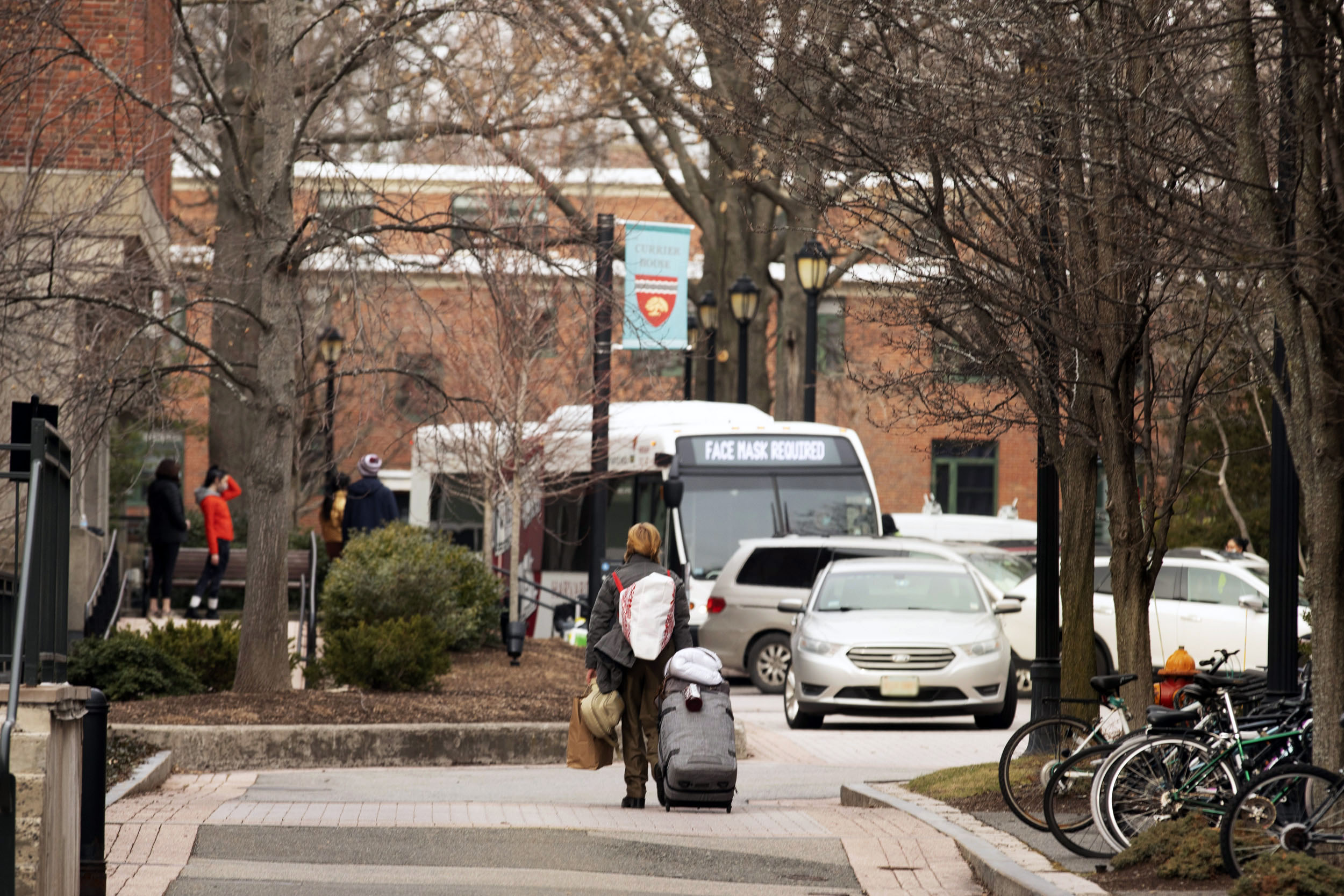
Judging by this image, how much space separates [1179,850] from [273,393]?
361 inches

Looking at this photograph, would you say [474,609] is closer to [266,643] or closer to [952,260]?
[266,643]

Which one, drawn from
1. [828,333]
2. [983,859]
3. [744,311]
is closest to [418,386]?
[744,311]

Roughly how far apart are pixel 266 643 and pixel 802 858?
708cm

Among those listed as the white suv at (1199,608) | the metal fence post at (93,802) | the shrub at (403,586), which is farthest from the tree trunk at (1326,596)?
the white suv at (1199,608)

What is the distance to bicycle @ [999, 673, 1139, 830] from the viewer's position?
9.13m

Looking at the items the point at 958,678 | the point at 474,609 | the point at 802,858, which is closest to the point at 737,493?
the point at 474,609

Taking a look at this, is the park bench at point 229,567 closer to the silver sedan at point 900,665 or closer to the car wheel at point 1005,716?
the silver sedan at point 900,665

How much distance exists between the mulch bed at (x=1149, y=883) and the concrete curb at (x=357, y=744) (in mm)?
6431

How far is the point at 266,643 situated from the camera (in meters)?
14.9

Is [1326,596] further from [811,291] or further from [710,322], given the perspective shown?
[710,322]

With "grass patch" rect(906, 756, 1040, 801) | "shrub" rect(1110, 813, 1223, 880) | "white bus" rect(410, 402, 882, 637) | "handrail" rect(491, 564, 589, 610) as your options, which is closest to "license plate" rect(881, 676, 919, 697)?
"grass patch" rect(906, 756, 1040, 801)

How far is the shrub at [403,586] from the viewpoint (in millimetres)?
18391

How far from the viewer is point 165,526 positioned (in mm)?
24938

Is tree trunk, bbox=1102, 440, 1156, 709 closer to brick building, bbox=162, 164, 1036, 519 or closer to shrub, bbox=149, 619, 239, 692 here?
brick building, bbox=162, 164, 1036, 519
